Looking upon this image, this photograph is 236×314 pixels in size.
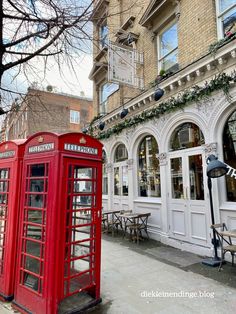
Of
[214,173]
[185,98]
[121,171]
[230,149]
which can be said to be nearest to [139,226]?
[121,171]

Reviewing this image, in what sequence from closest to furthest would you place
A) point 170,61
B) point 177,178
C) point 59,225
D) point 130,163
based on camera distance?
point 59,225, point 177,178, point 170,61, point 130,163

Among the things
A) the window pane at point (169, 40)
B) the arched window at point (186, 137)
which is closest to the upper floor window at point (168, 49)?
the window pane at point (169, 40)

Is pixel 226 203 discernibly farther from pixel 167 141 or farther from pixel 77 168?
pixel 77 168

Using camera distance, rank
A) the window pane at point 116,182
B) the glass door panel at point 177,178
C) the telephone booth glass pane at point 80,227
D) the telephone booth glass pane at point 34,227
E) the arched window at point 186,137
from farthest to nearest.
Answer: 1. the window pane at point 116,182
2. the glass door panel at point 177,178
3. the arched window at point 186,137
4. the telephone booth glass pane at point 80,227
5. the telephone booth glass pane at point 34,227

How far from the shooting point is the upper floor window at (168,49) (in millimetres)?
8339

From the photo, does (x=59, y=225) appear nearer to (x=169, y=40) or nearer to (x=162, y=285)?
(x=162, y=285)

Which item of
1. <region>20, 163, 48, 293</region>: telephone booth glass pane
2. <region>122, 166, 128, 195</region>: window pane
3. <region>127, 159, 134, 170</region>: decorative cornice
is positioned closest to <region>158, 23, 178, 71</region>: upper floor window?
<region>127, 159, 134, 170</region>: decorative cornice

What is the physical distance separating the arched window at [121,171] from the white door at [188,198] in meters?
3.02

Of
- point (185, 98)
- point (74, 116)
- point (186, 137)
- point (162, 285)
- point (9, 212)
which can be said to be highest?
point (74, 116)

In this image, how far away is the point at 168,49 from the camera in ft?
28.6

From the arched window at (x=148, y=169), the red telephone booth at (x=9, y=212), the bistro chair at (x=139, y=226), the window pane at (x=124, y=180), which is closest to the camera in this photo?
the red telephone booth at (x=9, y=212)

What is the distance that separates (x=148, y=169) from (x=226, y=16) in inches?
213

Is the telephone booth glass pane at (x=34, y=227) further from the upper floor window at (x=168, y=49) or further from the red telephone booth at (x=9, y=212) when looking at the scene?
the upper floor window at (x=168, y=49)

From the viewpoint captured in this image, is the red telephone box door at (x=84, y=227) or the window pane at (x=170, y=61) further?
the window pane at (x=170, y=61)
